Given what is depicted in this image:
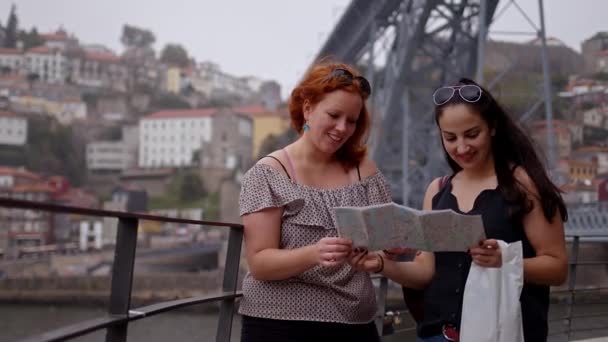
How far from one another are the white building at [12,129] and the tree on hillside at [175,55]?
2181 cm

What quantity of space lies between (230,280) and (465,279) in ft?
1.83

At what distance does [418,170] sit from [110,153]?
118 ft

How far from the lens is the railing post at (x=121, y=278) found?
1043mm

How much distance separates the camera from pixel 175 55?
66688 millimetres

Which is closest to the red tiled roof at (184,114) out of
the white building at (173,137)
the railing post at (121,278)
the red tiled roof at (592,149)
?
the white building at (173,137)

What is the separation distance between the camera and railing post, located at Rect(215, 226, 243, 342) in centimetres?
145

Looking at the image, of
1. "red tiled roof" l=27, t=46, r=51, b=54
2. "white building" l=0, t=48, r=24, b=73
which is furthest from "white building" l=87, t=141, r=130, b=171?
"white building" l=0, t=48, r=24, b=73

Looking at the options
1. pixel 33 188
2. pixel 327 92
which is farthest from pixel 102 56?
pixel 327 92

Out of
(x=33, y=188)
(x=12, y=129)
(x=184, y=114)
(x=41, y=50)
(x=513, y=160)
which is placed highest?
(x=41, y=50)

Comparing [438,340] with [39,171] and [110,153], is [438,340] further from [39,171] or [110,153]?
[110,153]

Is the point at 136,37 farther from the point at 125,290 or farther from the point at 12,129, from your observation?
the point at 125,290

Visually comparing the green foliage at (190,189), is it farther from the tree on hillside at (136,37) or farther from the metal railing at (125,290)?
the metal railing at (125,290)

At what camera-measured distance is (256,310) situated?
1096mm

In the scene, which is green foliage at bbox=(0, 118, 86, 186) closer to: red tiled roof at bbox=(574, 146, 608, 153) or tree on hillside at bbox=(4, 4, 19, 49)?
tree on hillside at bbox=(4, 4, 19, 49)
